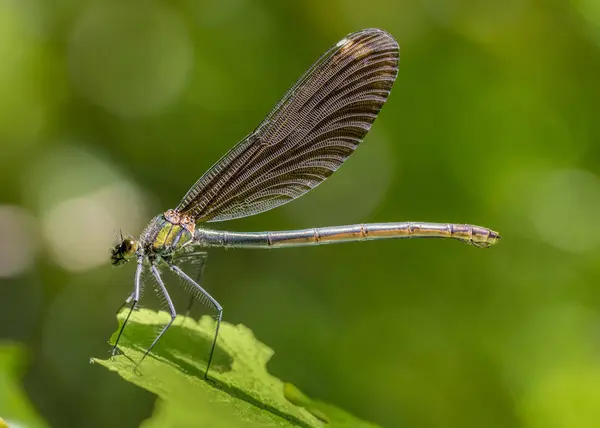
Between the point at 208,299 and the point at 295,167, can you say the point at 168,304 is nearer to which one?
the point at 208,299

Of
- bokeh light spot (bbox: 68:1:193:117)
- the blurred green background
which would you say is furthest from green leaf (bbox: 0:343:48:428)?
bokeh light spot (bbox: 68:1:193:117)

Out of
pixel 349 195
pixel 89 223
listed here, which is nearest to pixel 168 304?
pixel 349 195

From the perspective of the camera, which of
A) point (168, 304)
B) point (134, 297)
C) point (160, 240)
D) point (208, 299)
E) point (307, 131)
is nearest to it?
point (168, 304)

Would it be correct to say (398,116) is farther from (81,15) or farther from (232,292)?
(81,15)

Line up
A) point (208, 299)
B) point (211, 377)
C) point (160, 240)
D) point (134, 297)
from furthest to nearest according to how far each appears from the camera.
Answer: point (160, 240), point (208, 299), point (134, 297), point (211, 377)

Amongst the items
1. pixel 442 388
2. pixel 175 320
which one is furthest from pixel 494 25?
pixel 175 320

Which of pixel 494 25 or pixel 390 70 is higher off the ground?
pixel 494 25

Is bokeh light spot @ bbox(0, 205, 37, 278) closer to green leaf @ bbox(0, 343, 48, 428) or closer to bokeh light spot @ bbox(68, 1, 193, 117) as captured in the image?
bokeh light spot @ bbox(68, 1, 193, 117)
